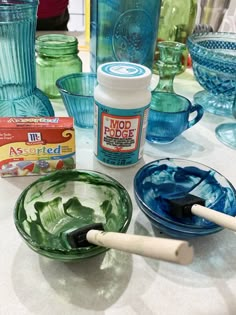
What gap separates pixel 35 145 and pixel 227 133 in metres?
0.33

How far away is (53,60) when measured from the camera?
594 millimetres

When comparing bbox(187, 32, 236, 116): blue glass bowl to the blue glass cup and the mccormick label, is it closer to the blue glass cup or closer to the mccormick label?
the blue glass cup

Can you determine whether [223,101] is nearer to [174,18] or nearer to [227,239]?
[174,18]

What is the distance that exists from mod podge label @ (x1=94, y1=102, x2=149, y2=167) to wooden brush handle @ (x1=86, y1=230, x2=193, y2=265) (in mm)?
160

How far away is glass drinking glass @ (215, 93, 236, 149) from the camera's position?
51 centimetres

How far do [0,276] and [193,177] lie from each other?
0.80 ft

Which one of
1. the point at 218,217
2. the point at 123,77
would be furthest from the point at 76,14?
the point at 218,217

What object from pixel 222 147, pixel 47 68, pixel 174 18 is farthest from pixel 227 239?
pixel 174 18

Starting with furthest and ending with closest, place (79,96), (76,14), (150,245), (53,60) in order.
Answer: (76,14)
(53,60)
(79,96)
(150,245)

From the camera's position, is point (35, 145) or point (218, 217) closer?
point (218, 217)

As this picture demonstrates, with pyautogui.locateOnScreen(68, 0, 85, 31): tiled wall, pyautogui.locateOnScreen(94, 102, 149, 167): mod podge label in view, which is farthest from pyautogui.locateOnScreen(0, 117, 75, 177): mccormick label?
pyautogui.locateOnScreen(68, 0, 85, 31): tiled wall

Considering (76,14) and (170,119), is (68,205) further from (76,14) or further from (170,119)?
(76,14)

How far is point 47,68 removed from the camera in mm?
600

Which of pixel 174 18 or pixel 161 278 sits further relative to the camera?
pixel 174 18
